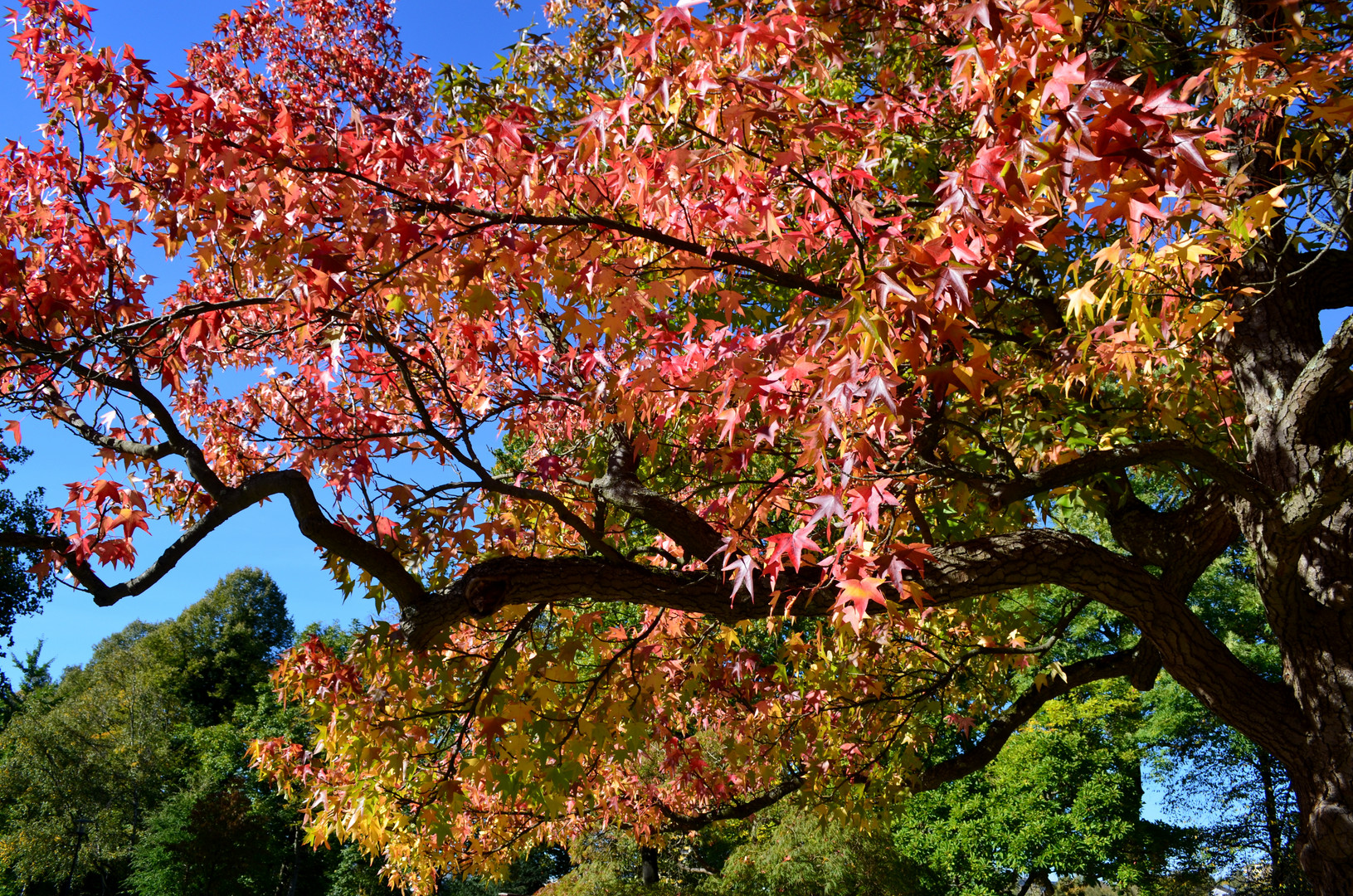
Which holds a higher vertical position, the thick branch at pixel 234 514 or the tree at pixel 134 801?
the tree at pixel 134 801

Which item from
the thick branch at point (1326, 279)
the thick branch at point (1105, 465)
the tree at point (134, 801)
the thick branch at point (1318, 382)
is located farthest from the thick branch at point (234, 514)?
the tree at point (134, 801)

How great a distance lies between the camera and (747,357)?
2738mm

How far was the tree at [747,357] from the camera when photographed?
2479 mm

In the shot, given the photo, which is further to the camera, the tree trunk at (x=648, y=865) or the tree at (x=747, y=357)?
the tree trunk at (x=648, y=865)

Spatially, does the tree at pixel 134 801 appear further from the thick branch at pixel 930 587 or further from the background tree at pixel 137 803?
the thick branch at pixel 930 587

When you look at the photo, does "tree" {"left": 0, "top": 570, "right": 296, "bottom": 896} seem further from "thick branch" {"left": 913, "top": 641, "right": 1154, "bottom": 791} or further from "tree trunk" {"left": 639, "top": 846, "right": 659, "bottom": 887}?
"thick branch" {"left": 913, "top": 641, "right": 1154, "bottom": 791}

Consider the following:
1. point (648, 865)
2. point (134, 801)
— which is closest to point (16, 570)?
point (134, 801)

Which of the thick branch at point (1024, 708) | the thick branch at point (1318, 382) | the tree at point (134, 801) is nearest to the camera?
the thick branch at point (1318, 382)

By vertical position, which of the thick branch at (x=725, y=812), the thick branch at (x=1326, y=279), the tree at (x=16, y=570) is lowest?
the thick branch at (x=725, y=812)

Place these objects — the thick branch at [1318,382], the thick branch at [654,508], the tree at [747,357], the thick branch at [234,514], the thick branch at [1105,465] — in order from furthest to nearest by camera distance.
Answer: the thick branch at [654,508]
the thick branch at [1318,382]
the thick branch at [1105,465]
the thick branch at [234,514]
the tree at [747,357]

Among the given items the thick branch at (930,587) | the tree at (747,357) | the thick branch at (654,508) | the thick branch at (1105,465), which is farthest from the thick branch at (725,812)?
the thick branch at (1105,465)

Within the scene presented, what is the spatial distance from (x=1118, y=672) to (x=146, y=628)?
48.2 m

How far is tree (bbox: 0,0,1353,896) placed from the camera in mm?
2479

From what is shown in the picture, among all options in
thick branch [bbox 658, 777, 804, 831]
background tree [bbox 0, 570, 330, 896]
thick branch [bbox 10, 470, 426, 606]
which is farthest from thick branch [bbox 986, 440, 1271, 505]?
background tree [bbox 0, 570, 330, 896]
